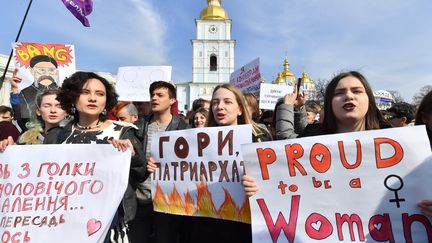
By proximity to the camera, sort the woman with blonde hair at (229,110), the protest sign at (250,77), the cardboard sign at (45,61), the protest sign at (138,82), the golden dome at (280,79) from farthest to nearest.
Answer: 1. the golden dome at (280,79)
2. the protest sign at (250,77)
3. the protest sign at (138,82)
4. the cardboard sign at (45,61)
5. the woman with blonde hair at (229,110)

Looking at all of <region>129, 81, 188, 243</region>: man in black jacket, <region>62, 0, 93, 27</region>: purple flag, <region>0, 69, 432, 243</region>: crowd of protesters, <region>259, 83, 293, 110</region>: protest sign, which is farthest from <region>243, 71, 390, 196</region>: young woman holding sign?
<region>259, 83, 293, 110</region>: protest sign

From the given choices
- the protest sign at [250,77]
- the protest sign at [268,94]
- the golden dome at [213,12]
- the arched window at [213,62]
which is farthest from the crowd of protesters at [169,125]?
the golden dome at [213,12]

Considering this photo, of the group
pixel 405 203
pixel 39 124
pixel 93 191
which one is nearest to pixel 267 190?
pixel 405 203

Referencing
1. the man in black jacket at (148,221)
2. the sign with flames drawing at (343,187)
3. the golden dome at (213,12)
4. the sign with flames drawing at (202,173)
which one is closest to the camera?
the sign with flames drawing at (343,187)

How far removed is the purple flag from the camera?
620cm

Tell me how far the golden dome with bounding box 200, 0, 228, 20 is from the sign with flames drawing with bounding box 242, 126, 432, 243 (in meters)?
Answer: 58.0

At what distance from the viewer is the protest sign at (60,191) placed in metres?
2.38

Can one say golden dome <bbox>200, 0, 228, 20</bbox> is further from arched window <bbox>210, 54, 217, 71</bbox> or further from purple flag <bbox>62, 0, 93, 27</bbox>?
purple flag <bbox>62, 0, 93, 27</bbox>

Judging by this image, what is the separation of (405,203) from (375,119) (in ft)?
2.01

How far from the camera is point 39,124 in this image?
12.1ft

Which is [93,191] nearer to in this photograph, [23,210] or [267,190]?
[23,210]

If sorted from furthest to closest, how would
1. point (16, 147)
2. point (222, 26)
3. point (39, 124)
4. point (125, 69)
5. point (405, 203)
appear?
point (222, 26) < point (125, 69) < point (39, 124) < point (16, 147) < point (405, 203)

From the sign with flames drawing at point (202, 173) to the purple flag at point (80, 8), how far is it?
4.24 meters

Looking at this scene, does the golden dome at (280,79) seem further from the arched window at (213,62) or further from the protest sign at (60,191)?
the protest sign at (60,191)
